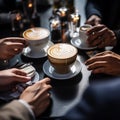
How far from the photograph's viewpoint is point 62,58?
103cm

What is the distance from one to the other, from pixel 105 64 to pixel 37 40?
0.31 meters

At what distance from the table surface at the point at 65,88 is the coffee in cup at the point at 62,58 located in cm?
5

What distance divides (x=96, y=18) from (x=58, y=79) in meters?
0.59

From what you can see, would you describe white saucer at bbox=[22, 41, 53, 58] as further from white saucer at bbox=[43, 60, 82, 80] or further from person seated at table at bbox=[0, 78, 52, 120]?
person seated at table at bbox=[0, 78, 52, 120]

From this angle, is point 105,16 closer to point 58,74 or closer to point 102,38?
point 102,38

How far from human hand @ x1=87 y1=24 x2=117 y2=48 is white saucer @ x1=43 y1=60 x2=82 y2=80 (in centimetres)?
17

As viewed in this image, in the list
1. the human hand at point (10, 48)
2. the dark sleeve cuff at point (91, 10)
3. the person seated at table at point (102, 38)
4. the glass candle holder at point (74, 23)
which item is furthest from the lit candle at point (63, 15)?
the human hand at point (10, 48)

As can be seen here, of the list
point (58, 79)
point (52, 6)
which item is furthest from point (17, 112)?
point (52, 6)

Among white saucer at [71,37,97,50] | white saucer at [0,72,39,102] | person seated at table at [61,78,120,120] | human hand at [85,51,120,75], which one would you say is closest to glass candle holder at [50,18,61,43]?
white saucer at [71,37,97,50]

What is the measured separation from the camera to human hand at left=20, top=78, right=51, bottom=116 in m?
0.90

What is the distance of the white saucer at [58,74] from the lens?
1055mm

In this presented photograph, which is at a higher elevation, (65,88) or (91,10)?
(91,10)

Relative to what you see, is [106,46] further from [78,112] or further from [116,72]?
[78,112]

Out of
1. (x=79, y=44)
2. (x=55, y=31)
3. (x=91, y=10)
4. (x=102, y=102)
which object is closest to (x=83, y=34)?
(x=79, y=44)
